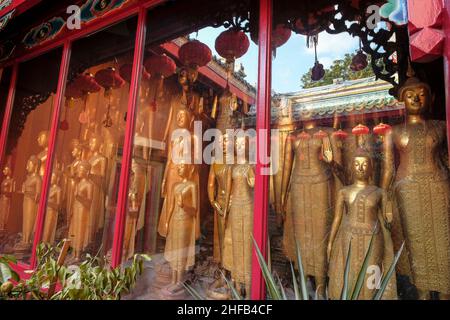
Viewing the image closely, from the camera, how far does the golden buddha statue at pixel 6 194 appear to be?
3.07m

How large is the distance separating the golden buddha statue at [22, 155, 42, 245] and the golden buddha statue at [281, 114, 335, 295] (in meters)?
2.36

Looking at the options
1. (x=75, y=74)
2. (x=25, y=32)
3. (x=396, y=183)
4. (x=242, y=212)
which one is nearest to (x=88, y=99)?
(x=75, y=74)

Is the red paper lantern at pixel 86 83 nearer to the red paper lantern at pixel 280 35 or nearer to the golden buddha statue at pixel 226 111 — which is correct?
the golden buddha statue at pixel 226 111

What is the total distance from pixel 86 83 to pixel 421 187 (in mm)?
2675

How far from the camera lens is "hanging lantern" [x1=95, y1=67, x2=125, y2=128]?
2.41 m

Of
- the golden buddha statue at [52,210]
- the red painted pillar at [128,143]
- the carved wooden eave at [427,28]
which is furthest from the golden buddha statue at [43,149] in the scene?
the carved wooden eave at [427,28]

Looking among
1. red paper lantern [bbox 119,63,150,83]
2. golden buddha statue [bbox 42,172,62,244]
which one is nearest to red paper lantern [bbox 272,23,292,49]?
red paper lantern [bbox 119,63,150,83]

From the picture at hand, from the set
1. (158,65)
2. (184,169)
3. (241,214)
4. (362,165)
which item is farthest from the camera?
(158,65)

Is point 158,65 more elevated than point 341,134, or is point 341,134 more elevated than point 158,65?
point 158,65

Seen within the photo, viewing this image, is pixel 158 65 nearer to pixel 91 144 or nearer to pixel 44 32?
pixel 91 144

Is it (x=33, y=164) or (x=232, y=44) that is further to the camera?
(x=33, y=164)

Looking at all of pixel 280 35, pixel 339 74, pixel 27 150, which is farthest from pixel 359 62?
pixel 27 150

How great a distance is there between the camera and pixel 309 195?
5.41 ft

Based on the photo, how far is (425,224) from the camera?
138 centimetres
